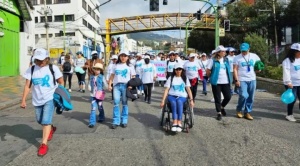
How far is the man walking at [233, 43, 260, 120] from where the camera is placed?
8141 mm

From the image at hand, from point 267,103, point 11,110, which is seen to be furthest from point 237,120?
point 11,110

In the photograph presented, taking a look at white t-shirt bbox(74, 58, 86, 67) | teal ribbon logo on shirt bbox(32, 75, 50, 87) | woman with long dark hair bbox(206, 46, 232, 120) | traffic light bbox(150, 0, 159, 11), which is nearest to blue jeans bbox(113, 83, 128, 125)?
teal ribbon logo on shirt bbox(32, 75, 50, 87)

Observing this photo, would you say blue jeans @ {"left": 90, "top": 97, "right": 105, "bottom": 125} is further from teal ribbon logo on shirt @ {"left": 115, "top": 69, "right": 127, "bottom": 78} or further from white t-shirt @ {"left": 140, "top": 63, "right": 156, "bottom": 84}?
white t-shirt @ {"left": 140, "top": 63, "right": 156, "bottom": 84}

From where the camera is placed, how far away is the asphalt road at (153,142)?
199 inches

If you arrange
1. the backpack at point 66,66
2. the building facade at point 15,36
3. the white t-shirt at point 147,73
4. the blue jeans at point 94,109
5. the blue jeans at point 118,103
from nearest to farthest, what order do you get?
1. the blue jeans at point 118,103
2. the blue jeans at point 94,109
3. the white t-shirt at point 147,73
4. the backpack at point 66,66
5. the building facade at point 15,36

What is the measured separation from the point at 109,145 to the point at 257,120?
3880 mm

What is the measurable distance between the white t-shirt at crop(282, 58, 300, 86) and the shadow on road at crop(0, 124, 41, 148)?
5.39 meters

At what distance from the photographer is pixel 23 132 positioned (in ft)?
22.7

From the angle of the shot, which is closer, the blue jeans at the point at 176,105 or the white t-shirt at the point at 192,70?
the blue jeans at the point at 176,105

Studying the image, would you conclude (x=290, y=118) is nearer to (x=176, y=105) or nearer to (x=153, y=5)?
(x=176, y=105)

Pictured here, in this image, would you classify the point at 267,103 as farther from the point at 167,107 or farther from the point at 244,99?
the point at 167,107

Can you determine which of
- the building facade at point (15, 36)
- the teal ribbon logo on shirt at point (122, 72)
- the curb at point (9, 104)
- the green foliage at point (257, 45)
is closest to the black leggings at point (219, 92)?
the teal ribbon logo on shirt at point (122, 72)

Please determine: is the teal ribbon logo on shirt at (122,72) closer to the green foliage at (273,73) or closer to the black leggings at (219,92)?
the black leggings at (219,92)

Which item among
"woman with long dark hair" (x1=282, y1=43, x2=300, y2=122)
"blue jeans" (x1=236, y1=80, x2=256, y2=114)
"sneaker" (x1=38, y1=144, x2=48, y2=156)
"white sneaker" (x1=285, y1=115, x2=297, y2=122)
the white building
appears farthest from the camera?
the white building
